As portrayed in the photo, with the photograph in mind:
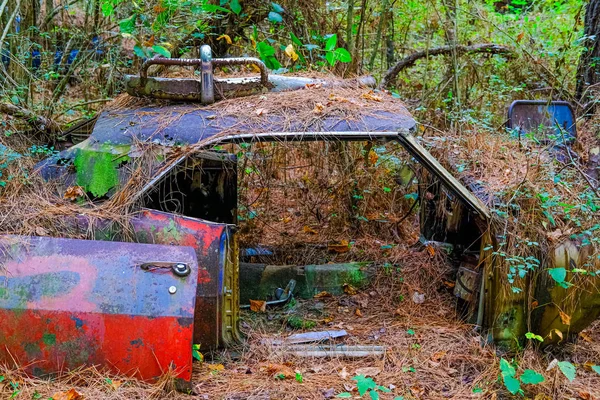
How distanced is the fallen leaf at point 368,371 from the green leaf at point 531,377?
0.79 m

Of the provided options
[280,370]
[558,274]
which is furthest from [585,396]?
[280,370]

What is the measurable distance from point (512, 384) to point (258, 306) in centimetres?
190

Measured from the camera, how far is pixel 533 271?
3.34 meters

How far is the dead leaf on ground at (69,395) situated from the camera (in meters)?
2.69

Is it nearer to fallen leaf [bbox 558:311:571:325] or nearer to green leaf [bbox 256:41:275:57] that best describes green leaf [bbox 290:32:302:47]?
green leaf [bbox 256:41:275:57]

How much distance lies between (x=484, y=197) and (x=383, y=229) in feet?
6.56

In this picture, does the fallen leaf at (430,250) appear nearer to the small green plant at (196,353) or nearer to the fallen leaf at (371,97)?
the fallen leaf at (371,97)

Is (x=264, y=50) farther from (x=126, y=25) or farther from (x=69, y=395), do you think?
(x=69, y=395)

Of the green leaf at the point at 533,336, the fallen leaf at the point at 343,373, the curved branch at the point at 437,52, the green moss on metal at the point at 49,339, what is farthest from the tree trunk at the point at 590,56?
the green moss on metal at the point at 49,339

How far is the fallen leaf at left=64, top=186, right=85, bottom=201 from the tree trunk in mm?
4880

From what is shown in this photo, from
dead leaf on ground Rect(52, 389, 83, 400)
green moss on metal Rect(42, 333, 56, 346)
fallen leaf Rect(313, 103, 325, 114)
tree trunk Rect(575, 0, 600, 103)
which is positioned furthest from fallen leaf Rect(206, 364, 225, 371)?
tree trunk Rect(575, 0, 600, 103)

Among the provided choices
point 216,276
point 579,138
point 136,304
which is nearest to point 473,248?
point 579,138

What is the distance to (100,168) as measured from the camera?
334 cm

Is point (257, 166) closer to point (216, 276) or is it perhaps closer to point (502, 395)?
point (216, 276)
